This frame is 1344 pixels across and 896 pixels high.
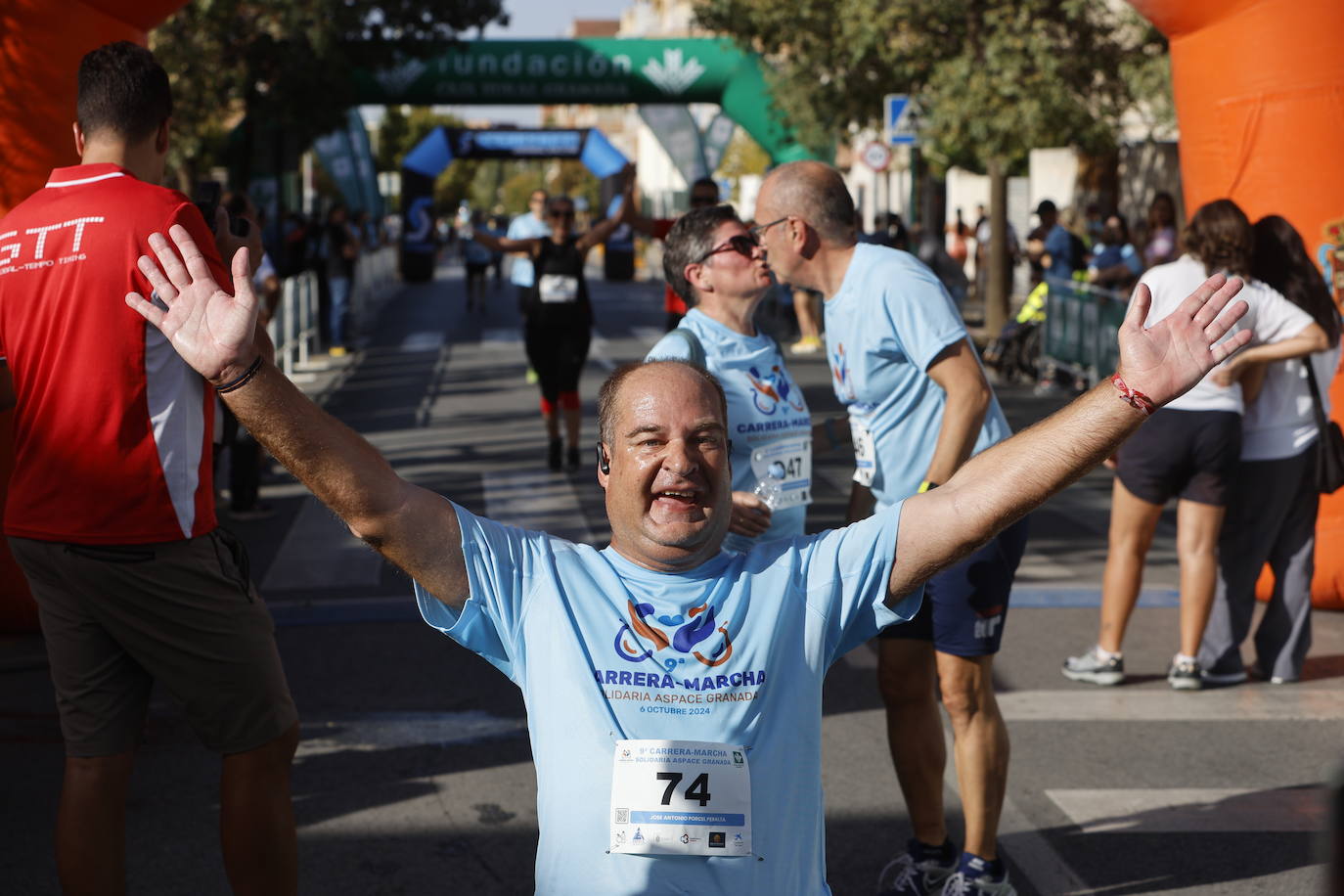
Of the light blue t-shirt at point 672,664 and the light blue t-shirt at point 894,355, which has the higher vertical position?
the light blue t-shirt at point 894,355

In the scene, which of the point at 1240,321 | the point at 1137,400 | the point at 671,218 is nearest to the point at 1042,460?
the point at 1137,400

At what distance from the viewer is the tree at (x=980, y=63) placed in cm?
1953

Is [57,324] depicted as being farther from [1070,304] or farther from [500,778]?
[1070,304]

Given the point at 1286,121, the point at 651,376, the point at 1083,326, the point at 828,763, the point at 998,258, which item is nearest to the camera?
the point at 651,376

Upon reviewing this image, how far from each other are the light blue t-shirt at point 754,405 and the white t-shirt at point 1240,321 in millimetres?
2070

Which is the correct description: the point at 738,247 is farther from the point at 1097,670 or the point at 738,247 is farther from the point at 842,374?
the point at 1097,670

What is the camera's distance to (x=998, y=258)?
21.9 meters

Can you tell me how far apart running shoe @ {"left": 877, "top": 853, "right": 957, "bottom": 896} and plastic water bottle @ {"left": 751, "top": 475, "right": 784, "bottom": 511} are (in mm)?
1053

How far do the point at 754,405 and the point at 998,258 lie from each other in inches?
721

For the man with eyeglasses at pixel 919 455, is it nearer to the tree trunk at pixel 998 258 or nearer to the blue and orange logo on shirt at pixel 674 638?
the blue and orange logo on shirt at pixel 674 638

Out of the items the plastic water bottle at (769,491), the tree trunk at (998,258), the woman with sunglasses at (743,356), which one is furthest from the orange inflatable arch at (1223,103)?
the tree trunk at (998,258)

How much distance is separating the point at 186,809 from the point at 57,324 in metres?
2.07

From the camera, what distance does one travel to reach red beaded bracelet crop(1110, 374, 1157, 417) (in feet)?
8.07

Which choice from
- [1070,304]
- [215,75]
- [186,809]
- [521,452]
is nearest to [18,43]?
[186,809]
